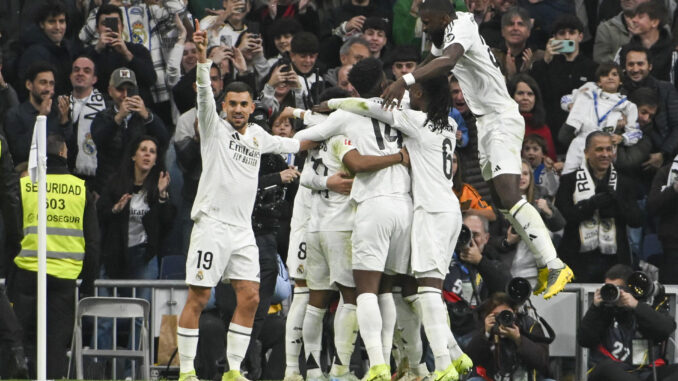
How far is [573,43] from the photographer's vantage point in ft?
55.4

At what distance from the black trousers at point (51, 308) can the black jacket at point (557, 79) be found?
20.7 ft

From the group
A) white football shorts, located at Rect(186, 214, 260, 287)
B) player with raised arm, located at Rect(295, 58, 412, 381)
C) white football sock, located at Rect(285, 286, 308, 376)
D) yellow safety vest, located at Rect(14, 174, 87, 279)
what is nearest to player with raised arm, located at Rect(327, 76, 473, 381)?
player with raised arm, located at Rect(295, 58, 412, 381)

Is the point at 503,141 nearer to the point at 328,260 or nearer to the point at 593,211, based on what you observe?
the point at 328,260

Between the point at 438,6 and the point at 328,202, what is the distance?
6.43ft

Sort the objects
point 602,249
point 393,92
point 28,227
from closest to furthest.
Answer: point 393,92, point 28,227, point 602,249

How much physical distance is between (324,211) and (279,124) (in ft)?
7.00

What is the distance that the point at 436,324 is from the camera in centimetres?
1104

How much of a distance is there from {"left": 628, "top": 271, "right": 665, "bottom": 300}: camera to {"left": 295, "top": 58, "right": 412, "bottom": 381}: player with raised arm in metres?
2.27

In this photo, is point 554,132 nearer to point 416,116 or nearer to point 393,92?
point 416,116

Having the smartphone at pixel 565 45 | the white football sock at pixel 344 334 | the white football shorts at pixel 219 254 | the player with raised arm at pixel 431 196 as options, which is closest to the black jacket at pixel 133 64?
the smartphone at pixel 565 45

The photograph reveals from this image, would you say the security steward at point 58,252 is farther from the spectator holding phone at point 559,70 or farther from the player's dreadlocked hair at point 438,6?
the spectator holding phone at point 559,70

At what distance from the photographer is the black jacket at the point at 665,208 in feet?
49.5

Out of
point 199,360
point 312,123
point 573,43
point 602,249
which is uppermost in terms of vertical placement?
point 573,43

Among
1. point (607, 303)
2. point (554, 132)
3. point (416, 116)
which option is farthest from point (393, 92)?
point (554, 132)
